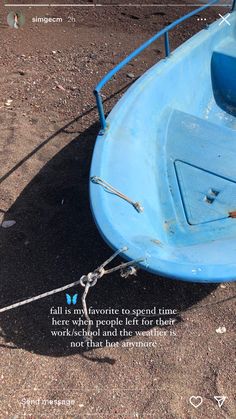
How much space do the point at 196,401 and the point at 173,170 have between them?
1820 millimetres

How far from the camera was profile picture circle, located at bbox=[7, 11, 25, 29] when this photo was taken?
687cm

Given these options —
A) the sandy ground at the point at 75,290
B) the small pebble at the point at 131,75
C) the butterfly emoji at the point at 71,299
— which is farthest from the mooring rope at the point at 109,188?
the small pebble at the point at 131,75

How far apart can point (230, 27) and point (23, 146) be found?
9.05ft

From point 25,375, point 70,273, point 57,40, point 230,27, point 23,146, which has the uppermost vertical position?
point 230,27

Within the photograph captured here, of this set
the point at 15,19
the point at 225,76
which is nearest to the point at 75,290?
the point at 225,76

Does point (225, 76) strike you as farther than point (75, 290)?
Yes

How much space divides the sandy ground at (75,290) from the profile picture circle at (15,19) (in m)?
1.66

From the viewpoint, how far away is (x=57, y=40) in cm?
659

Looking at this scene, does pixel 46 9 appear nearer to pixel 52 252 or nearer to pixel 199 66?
pixel 199 66

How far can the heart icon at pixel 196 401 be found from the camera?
2839 mm

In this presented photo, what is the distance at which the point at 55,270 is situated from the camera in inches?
140

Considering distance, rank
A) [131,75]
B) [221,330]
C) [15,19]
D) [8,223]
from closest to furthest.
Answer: [221,330] → [8,223] → [131,75] → [15,19]

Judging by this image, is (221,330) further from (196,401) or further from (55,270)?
(55,270)

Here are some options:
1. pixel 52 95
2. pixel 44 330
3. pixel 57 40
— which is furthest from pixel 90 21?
pixel 44 330
